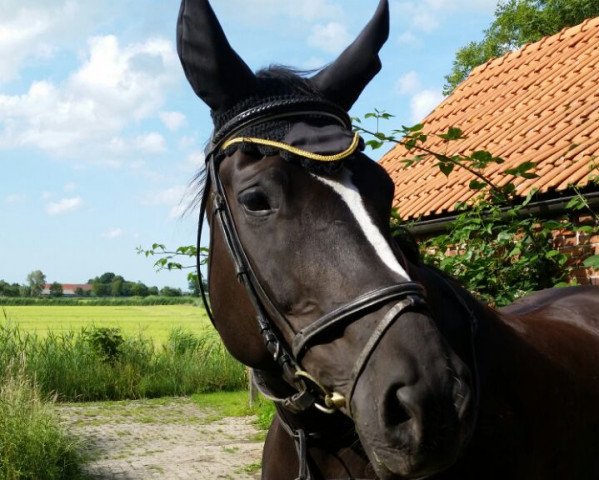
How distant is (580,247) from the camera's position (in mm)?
6176

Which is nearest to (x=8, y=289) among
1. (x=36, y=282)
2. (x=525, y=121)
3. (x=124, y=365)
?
(x=36, y=282)

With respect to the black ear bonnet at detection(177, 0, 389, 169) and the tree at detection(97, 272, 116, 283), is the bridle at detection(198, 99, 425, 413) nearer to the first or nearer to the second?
the black ear bonnet at detection(177, 0, 389, 169)

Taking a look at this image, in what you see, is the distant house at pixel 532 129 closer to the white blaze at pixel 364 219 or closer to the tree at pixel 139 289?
the white blaze at pixel 364 219

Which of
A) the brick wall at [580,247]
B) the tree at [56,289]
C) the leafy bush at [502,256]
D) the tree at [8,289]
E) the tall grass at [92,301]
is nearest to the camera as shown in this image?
the leafy bush at [502,256]

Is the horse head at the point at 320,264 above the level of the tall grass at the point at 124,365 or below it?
above

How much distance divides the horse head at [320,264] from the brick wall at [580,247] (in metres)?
4.60

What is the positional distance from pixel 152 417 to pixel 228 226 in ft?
38.1

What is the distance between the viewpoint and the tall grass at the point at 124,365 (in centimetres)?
1471

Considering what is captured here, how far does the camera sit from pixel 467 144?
9586mm

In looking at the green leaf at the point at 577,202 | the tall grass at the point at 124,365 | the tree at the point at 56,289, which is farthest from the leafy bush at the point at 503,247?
the tree at the point at 56,289

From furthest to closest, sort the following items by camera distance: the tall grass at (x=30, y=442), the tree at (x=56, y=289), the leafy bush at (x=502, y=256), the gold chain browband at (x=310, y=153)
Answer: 1. the tree at (x=56, y=289)
2. the tall grass at (x=30, y=442)
3. the leafy bush at (x=502, y=256)
4. the gold chain browband at (x=310, y=153)

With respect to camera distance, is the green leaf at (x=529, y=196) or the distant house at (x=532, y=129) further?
the distant house at (x=532, y=129)

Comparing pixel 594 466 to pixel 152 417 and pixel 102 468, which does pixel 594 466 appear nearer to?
pixel 102 468

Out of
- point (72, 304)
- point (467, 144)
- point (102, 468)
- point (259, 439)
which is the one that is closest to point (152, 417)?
point (259, 439)
